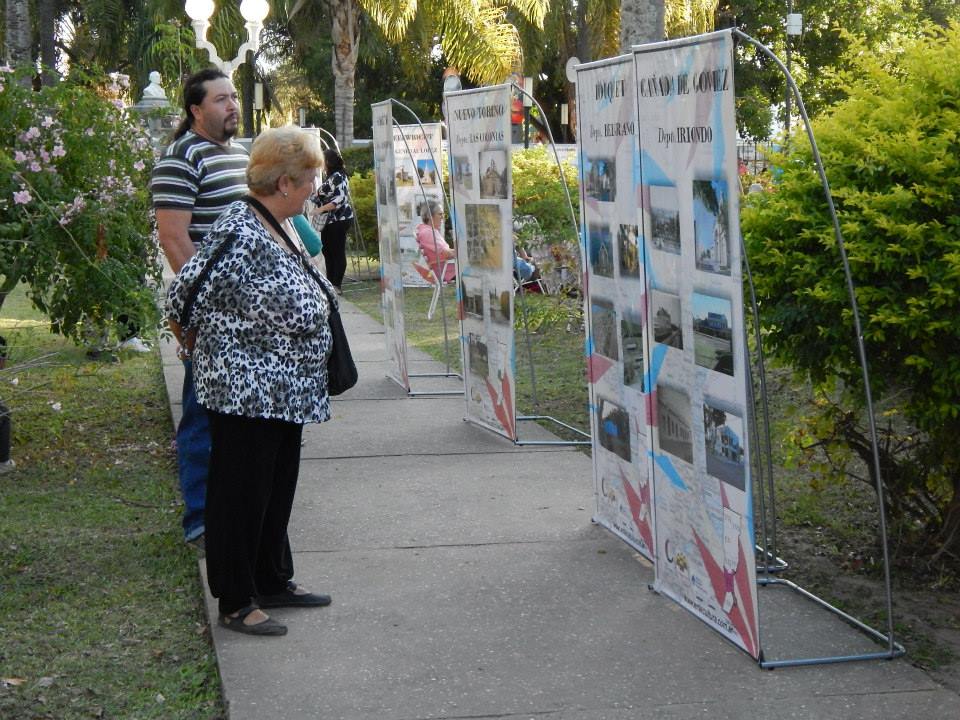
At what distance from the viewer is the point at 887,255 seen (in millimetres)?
4211

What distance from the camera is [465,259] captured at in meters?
7.59

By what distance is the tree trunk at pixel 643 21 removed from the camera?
11.4 m

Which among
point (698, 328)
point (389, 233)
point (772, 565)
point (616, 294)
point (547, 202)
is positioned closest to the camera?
point (698, 328)

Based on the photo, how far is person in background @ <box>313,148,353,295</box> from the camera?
14828 millimetres

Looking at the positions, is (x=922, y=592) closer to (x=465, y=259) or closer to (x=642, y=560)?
(x=642, y=560)

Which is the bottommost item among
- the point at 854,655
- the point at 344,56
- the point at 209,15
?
the point at 854,655

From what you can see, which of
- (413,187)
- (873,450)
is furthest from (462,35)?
(873,450)

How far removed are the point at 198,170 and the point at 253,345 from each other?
125 cm

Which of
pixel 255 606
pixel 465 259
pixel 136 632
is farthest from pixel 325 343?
pixel 465 259

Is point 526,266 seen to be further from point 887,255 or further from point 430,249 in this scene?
point 887,255

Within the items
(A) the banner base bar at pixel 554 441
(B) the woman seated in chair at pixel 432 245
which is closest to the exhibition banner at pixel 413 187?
(B) the woman seated in chair at pixel 432 245

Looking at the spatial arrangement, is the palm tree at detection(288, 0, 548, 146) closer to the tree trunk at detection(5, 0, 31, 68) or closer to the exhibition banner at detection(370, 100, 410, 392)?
the tree trunk at detection(5, 0, 31, 68)

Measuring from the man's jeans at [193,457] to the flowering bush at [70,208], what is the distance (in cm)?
130

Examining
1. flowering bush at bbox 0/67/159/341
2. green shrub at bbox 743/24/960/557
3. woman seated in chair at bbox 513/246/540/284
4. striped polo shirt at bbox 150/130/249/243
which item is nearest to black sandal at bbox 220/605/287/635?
striped polo shirt at bbox 150/130/249/243
